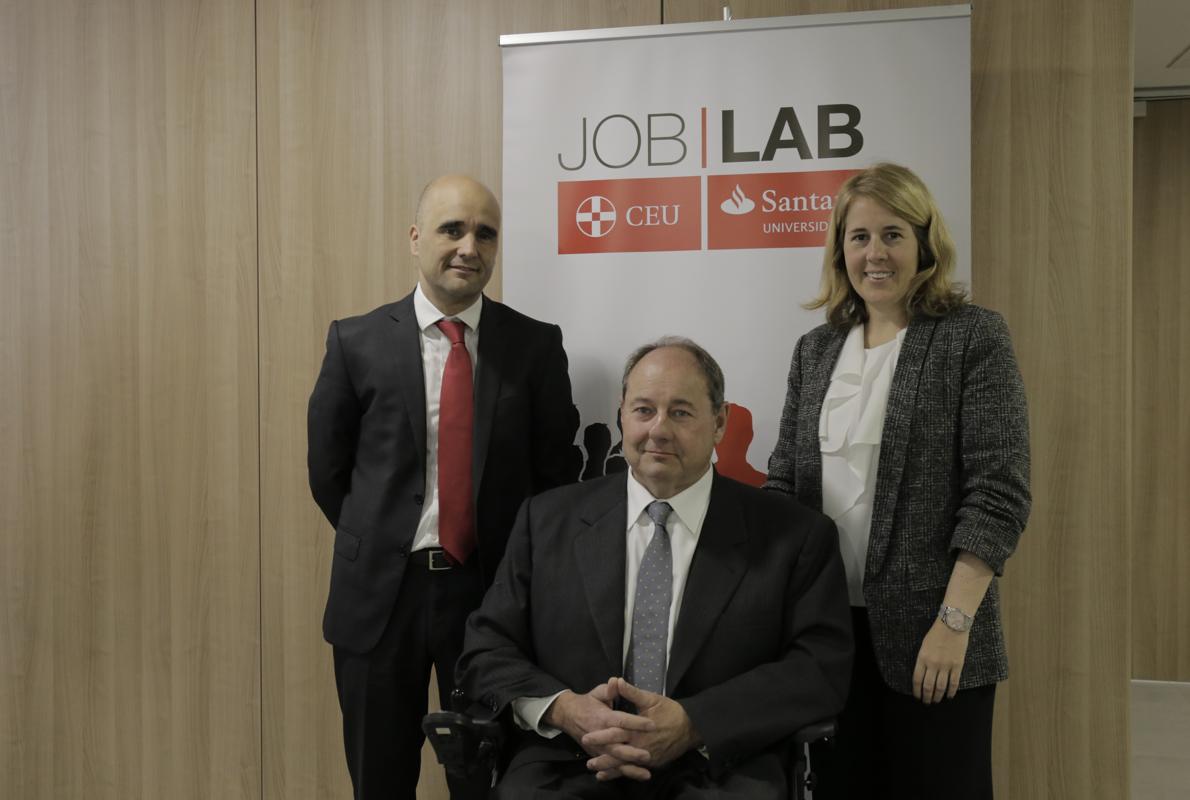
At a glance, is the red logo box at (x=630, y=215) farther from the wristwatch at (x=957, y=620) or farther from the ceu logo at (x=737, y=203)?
the wristwatch at (x=957, y=620)

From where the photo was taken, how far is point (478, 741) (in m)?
2.02

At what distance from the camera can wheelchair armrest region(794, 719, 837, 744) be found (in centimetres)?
190

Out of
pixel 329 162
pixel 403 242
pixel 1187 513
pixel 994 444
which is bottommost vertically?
pixel 1187 513

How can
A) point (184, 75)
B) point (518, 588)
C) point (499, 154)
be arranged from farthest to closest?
1. point (184, 75)
2. point (499, 154)
3. point (518, 588)

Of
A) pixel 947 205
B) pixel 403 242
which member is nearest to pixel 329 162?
pixel 403 242

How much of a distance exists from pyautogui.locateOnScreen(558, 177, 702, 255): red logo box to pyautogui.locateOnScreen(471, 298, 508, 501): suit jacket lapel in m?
0.45

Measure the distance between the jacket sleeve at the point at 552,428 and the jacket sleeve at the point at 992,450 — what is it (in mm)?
1009

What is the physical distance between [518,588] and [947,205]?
157cm

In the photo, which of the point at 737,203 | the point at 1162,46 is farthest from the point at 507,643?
the point at 1162,46

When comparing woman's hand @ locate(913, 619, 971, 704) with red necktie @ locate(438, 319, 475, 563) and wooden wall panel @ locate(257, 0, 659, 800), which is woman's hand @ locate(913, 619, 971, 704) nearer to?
red necktie @ locate(438, 319, 475, 563)

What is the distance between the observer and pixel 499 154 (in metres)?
3.10

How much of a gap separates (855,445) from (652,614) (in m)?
0.61

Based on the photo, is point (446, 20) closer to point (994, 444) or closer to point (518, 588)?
point (518, 588)

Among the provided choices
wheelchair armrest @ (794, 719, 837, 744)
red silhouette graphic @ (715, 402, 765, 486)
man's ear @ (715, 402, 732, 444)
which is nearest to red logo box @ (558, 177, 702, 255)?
red silhouette graphic @ (715, 402, 765, 486)
